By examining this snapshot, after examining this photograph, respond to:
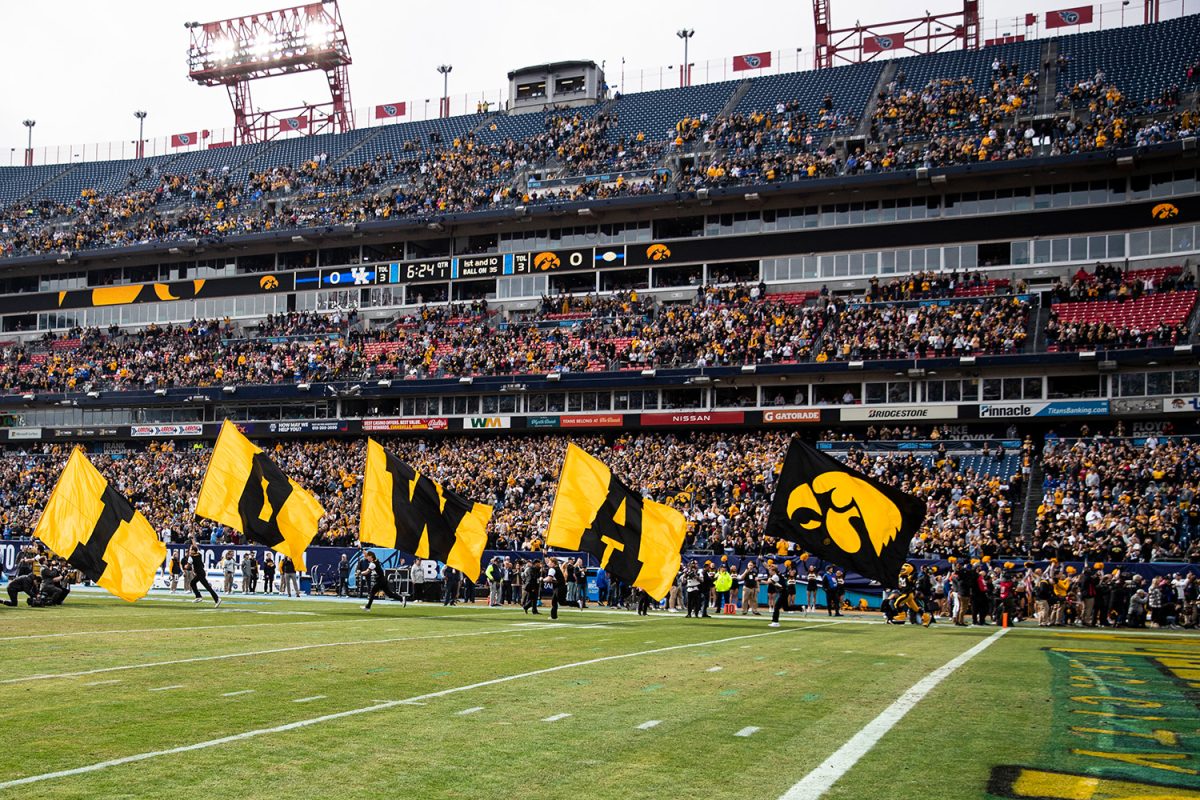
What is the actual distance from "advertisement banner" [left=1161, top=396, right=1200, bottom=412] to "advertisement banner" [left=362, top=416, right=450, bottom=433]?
3305 centimetres

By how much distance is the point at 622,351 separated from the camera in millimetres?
55344

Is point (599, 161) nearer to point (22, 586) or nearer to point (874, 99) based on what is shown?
point (874, 99)

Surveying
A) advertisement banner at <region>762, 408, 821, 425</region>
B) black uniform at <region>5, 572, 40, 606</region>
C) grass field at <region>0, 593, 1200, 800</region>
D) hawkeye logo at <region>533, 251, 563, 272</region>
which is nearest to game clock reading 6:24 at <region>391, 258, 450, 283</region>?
hawkeye logo at <region>533, 251, 563, 272</region>

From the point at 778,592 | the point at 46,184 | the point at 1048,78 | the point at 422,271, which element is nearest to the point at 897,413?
the point at 1048,78

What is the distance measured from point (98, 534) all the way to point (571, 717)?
61.1 ft

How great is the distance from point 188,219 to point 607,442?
1383 inches

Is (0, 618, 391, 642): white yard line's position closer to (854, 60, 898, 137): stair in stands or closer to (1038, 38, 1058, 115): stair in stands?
(854, 60, 898, 137): stair in stands

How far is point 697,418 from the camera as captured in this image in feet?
175

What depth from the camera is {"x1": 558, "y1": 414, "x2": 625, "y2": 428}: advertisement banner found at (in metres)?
54.9

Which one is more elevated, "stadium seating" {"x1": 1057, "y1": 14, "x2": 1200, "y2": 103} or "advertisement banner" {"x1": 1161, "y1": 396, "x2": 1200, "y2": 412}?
"stadium seating" {"x1": 1057, "y1": 14, "x2": 1200, "y2": 103}

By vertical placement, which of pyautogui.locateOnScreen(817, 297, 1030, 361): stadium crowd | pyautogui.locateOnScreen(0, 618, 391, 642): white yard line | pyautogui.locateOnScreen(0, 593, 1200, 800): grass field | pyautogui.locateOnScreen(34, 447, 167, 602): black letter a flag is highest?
pyautogui.locateOnScreen(817, 297, 1030, 361): stadium crowd

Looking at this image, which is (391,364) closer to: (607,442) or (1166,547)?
(607,442)


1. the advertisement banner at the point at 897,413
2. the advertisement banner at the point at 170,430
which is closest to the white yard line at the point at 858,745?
the advertisement banner at the point at 897,413

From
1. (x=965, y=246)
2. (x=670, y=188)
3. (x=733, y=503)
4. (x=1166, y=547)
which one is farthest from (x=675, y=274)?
(x=1166, y=547)
